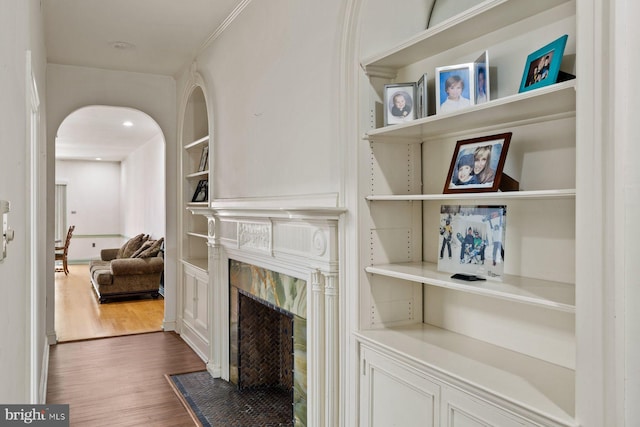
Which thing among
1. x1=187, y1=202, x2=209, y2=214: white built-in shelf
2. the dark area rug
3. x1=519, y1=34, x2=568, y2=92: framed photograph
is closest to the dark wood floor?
the dark area rug

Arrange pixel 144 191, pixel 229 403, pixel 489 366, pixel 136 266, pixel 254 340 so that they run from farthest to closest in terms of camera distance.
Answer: pixel 144 191 < pixel 136 266 < pixel 254 340 < pixel 229 403 < pixel 489 366

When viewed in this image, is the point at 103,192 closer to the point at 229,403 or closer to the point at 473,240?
the point at 229,403

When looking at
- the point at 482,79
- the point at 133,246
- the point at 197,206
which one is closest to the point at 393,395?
the point at 482,79

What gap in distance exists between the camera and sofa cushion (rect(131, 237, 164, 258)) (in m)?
7.81

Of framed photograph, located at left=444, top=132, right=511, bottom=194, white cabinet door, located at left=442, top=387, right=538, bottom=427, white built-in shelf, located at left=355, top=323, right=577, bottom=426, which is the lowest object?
white cabinet door, located at left=442, top=387, right=538, bottom=427

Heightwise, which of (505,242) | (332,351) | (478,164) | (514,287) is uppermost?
(478,164)

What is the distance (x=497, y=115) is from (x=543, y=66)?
228mm

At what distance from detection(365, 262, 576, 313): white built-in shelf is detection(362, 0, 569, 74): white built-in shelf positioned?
3.07ft

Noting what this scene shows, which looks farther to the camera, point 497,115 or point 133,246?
point 133,246

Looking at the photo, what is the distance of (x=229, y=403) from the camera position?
11.6 feet

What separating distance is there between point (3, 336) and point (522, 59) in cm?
183

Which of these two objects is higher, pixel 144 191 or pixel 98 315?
pixel 144 191

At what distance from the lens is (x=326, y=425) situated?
255cm

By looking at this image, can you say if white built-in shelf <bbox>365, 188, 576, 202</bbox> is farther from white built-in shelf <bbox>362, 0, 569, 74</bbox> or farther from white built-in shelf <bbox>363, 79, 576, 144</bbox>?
white built-in shelf <bbox>362, 0, 569, 74</bbox>
